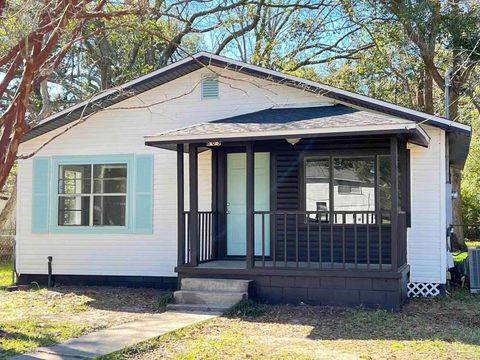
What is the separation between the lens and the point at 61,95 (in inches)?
885

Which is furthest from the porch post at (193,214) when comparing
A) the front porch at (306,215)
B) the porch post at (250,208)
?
the porch post at (250,208)

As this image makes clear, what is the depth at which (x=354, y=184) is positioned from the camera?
33.8 feet

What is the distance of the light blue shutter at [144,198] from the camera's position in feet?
37.4

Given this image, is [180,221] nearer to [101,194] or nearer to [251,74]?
[101,194]

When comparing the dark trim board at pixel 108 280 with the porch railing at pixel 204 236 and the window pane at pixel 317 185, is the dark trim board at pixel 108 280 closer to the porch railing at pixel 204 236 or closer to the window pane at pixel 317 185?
the porch railing at pixel 204 236

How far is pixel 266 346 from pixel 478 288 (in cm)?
569

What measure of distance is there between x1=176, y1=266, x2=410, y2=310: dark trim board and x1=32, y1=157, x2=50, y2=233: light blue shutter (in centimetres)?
373

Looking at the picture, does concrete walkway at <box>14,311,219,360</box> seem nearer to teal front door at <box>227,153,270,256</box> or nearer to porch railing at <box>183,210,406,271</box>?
porch railing at <box>183,210,406,271</box>

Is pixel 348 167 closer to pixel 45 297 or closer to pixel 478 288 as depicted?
pixel 478 288

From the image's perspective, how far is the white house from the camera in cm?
930

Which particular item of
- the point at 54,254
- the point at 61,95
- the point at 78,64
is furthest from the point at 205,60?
the point at 61,95

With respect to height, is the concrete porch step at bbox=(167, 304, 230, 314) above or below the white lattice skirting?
below

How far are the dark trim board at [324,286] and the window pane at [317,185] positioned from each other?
1634 millimetres

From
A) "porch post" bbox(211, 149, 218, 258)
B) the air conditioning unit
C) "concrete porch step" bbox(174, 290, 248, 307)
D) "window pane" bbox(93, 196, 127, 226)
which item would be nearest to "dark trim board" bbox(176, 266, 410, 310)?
"concrete porch step" bbox(174, 290, 248, 307)
